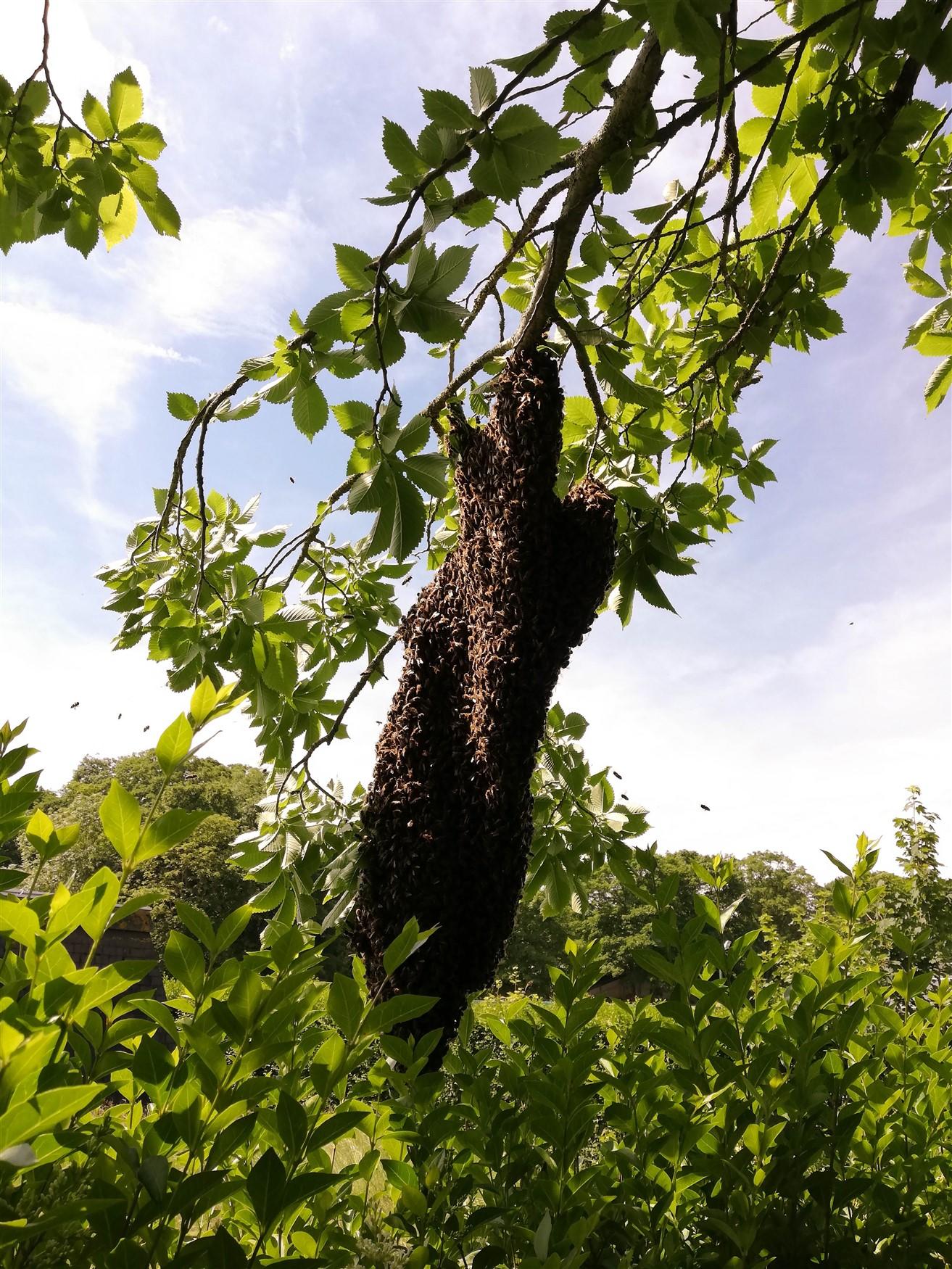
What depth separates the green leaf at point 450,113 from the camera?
145cm

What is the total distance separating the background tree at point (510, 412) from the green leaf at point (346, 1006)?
90cm

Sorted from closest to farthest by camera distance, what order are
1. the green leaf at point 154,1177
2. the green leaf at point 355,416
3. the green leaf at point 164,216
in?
the green leaf at point 154,1177 → the green leaf at point 355,416 → the green leaf at point 164,216

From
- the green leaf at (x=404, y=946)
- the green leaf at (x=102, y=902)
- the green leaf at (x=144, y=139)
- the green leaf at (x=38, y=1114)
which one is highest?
the green leaf at (x=144, y=139)

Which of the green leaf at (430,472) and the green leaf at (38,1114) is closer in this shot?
the green leaf at (38,1114)

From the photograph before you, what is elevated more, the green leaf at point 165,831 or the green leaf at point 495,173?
the green leaf at point 495,173

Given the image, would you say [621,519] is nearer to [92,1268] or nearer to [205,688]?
[205,688]

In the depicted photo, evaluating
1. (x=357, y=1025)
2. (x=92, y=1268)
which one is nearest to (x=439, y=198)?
(x=357, y=1025)

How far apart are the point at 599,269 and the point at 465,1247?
2574 millimetres

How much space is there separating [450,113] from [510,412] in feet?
2.43

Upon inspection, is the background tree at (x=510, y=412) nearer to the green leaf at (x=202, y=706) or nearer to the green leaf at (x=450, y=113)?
the green leaf at (x=450, y=113)

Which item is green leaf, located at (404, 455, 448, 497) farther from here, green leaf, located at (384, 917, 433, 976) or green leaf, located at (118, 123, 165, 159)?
green leaf, located at (118, 123, 165, 159)

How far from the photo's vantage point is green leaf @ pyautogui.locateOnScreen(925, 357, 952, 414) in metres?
2.39

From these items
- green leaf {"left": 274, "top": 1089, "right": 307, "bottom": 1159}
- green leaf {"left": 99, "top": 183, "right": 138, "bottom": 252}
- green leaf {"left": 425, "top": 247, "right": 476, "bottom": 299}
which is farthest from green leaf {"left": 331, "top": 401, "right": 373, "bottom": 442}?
green leaf {"left": 274, "top": 1089, "right": 307, "bottom": 1159}

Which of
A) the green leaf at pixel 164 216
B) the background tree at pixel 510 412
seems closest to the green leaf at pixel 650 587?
the background tree at pixel 510 412
